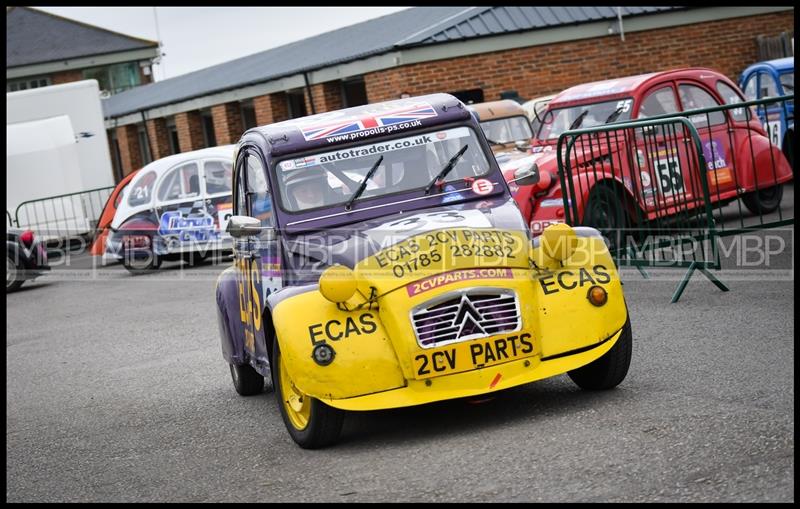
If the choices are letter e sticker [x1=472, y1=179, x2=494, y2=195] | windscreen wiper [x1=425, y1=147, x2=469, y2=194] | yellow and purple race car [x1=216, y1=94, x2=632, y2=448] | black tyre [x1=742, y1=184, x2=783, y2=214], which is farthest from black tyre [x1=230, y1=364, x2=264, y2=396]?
black tyre [x1=742, y1=184, x2=783, y2=214]

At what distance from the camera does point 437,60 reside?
24.4 metres

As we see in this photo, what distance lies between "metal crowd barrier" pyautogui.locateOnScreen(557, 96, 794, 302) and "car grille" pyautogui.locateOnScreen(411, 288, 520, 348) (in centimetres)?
370

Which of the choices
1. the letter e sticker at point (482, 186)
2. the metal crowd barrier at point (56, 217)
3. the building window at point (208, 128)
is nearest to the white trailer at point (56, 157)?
the metal crowd barrier at point (56, 217)

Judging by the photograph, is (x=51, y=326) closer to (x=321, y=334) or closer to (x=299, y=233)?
(x=299, y=233)

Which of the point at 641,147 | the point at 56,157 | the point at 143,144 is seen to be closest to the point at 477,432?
the point at 641,147

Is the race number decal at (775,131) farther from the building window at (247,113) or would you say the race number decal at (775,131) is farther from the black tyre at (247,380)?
the building window at (247,113)

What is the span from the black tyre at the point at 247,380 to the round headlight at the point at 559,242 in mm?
2600

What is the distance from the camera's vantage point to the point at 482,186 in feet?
23.1

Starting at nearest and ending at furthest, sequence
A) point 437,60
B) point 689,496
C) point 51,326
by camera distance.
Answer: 1. point 689,496
2. point 51,326
3. point 437,60

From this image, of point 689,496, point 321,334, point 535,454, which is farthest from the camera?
point 321,334

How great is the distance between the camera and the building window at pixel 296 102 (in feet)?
104

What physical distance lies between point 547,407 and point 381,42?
67.6ft

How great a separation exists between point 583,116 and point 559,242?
7674 millimetres

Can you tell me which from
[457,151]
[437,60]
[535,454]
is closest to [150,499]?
[535,454]
